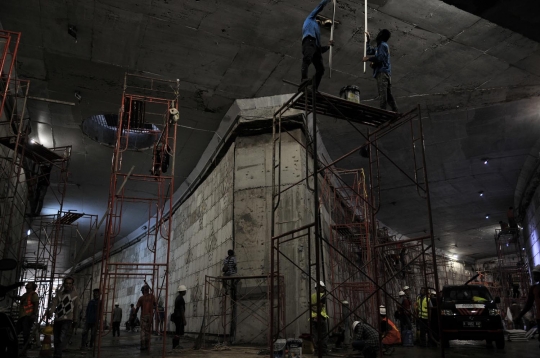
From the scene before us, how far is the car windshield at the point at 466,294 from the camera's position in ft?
41.8

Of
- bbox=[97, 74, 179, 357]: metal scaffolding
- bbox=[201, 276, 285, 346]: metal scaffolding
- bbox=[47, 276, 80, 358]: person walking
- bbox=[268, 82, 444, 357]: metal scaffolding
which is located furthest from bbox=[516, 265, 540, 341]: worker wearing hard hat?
bbox=[47, 276, 80, 358]: person walking

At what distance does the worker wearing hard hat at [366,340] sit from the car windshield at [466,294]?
5.79 m

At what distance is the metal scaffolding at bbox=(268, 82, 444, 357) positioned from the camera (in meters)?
7.53

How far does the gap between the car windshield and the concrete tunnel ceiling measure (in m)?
6.14

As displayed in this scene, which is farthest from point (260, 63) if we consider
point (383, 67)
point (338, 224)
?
point (338, 224)

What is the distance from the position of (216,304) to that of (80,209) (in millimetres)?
16226

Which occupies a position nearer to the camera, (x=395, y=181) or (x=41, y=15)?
(x=41, y=15)

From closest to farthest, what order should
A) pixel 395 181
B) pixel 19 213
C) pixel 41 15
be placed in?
1. pixel 41 15
2. pixel 19 213
3. pixel 395 181

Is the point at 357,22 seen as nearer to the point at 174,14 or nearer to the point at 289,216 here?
the point at 174,14

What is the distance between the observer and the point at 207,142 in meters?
17.6

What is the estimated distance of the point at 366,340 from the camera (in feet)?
27.1

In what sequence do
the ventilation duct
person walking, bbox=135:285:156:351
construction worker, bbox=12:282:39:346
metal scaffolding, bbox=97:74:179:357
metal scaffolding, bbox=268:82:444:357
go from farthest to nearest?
1. the ventilation duct
2. person walking, bbox=135:285:156:351
3. construction worker, bbox=12:282:39:346
4. metal scaffolding, bbox=97:74:179:357
5. metal scaffolding, bbox=268:82:444:357

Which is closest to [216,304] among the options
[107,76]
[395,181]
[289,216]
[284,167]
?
[289,216]

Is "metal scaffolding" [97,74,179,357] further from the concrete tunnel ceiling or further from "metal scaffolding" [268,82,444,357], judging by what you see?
"metal scaffolding" [268,82,444,357]
